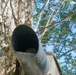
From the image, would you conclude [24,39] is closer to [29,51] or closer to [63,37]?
[29,51]

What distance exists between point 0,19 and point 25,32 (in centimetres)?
30

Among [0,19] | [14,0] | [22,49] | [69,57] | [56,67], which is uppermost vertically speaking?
[14,0]

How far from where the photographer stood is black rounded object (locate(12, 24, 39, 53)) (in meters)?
1.15

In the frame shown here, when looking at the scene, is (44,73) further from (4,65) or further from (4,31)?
(4,31)

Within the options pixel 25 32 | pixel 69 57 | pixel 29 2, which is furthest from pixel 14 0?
pixel 69 57

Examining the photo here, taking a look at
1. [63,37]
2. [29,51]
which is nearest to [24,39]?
[29,51]

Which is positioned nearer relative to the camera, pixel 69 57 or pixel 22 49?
pixel 22 49

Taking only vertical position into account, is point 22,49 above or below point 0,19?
below

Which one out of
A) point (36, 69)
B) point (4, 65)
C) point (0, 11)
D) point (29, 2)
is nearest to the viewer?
point (36, 69)

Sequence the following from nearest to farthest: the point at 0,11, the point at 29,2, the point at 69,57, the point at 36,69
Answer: the point at 36,69
the point at 0,11
the point at 29,2
the point at 69,57

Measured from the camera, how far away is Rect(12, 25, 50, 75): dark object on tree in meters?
1.08

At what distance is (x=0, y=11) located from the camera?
1.46m

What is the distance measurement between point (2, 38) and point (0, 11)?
0.55 ft

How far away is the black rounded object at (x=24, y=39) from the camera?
45.4 inches
